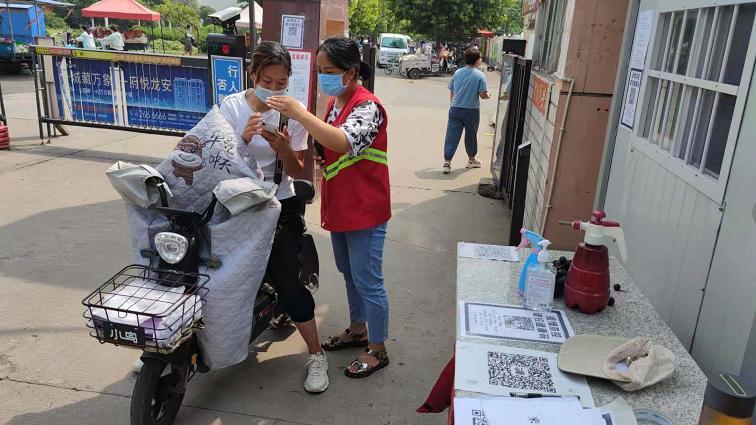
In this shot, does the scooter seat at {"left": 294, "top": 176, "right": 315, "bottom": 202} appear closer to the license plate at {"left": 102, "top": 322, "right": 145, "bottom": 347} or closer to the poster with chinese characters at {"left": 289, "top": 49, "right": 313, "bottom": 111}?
the license plate at {"left": 102, "top": 322, "right": 145, "bottom": 347}

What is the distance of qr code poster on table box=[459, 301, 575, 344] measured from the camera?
2.02 metres

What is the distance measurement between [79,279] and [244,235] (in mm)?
2386

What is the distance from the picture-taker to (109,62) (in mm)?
7746

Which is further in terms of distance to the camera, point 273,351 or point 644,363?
point 273,351

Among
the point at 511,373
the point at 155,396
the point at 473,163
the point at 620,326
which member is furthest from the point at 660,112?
the point at 473,163

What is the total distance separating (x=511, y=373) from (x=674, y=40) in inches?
76.0

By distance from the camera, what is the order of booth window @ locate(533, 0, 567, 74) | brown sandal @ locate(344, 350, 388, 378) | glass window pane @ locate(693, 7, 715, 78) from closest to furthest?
glass window pane @ locate(693, 7, 715, 78), brown sandal @ locate(344, 350, 388, 378), booth window @ locate(533, 0, 567, 74)

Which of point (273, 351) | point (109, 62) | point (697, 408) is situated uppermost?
point (109, 62)

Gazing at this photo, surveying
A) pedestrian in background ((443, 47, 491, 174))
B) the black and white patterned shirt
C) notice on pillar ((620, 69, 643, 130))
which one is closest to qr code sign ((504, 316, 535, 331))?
the black and white patterned shirt

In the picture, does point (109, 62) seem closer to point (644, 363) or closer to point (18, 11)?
point (644, 363)

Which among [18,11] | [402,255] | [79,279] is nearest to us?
[79,279]

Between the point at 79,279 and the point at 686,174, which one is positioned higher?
the point at 686,174

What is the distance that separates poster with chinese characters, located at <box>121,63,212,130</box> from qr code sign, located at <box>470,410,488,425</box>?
6.72m

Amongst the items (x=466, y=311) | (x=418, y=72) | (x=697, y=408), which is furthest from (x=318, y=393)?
(x=418, y=72)
